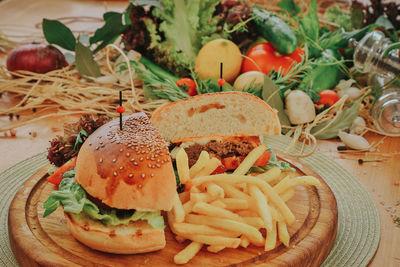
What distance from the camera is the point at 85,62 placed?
13.6 ft

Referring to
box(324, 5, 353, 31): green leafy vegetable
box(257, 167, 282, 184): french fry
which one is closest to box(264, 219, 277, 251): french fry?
box(257, 167, 282, 184): french fry

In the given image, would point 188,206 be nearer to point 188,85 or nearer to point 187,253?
point 187,253

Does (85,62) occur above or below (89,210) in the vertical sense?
above

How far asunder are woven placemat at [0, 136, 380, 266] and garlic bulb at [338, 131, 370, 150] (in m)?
0.31

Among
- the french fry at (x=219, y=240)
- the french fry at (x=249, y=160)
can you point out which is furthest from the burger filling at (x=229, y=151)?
the french fry at (x=219, y=240)

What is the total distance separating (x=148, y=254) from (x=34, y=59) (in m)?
2.98

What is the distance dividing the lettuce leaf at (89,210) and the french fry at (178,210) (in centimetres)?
7

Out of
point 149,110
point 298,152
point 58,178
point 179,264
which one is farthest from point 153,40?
point 179,264

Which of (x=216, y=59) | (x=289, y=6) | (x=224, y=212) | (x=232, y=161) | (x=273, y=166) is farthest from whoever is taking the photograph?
(x=289, y=6)

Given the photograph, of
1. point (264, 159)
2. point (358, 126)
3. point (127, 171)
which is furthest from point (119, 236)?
point (358, 126)

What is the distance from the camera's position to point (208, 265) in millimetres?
1864

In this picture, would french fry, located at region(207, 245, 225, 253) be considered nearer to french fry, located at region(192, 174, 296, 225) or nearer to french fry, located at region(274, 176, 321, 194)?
french fry, located at region(192, 174, 296, 225)

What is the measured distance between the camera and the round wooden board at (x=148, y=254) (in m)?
1.88

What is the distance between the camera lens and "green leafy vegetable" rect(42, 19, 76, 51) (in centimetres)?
414
